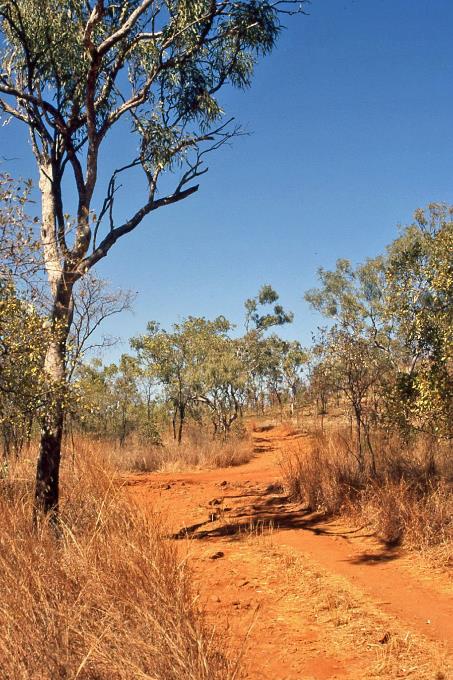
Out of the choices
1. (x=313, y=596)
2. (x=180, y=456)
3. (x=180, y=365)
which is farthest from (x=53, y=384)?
(x=180, y=365)

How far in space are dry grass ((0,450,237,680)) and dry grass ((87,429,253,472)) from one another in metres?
10.9

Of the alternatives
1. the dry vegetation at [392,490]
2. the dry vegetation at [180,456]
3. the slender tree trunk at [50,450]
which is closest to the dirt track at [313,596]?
the dry vegetation at [392,490]

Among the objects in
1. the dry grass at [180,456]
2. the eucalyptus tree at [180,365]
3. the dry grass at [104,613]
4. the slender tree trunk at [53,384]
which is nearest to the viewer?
the dry grass at [104,613]

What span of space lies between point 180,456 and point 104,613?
1270cm

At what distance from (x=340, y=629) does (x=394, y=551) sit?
2.34m

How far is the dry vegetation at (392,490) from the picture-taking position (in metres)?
6.48

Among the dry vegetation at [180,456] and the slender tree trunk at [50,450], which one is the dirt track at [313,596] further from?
the dry vegetation at [180,456]

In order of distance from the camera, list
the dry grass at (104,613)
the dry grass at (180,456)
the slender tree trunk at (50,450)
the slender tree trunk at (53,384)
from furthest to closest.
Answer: the dry grass at (180,456)
the slender tree trunk at (50,450)
the slender tree trunk at (53,384)
the dry grass at (104,613)

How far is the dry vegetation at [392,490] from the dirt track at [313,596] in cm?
28

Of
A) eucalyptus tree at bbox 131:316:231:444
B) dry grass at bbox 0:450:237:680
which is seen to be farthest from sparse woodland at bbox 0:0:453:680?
eucalyptus tree at bbox 131:316:231:444

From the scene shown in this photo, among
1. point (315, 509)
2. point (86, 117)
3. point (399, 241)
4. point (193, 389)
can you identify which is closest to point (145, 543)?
point (315, 509)

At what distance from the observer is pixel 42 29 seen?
821 centimetres

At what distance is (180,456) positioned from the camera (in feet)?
51.4

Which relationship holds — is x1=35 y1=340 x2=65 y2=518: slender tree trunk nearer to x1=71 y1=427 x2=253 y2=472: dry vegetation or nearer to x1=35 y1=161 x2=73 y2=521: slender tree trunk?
x1=35 y1=161 x2=73 y2=521: slender tree trunk
